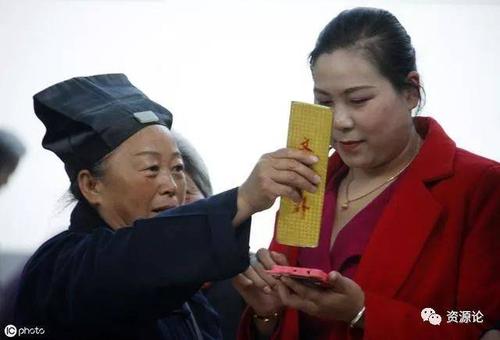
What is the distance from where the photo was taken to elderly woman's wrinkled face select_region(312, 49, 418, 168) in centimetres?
115

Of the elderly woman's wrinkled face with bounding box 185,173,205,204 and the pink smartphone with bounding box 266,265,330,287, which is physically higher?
the elderly woman's wrinkled face with bounding box 185,173,205,204

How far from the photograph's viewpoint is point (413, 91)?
1188 mm

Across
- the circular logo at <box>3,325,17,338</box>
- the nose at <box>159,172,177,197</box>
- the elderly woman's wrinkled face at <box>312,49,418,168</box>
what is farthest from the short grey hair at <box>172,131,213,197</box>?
the circular logo at <box>3,325,17,338</box>

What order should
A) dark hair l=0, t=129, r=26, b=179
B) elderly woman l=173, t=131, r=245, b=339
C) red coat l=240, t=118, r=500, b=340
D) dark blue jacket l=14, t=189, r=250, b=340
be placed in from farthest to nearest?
Answer: dark hair l=0, t=129, r=26, b=179 < elderly woman l=173, t=131, r=245, b=339 < red coat l=240, t=118, r=500, b=340 < dark blue jacket l=14, t=189, r=250, b=340

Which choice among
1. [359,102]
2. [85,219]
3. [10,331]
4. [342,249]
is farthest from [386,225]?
[10,331]

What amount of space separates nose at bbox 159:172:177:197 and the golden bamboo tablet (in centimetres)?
19

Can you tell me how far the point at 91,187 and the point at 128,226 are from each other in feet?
0.38

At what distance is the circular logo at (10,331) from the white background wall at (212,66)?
0.14m

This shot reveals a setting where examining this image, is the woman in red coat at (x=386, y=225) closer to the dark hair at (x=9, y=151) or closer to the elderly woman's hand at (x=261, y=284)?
the elderly woman's hand at (x=261, y=284)

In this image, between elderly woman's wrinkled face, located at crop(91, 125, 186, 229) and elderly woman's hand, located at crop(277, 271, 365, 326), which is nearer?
elderly woman's hand, located at crop(277, 271, 365, 326)

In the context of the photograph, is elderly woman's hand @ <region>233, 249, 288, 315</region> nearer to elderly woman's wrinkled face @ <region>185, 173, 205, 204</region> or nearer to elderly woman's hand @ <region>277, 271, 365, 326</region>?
elderly woman's hand @ <region>277, 271, 365, 326</region>

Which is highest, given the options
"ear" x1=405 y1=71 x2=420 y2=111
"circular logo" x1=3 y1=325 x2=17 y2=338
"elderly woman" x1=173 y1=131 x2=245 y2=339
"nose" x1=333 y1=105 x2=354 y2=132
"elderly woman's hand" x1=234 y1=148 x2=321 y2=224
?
"ear" x1=405 y1=71 x2=420 y2=111

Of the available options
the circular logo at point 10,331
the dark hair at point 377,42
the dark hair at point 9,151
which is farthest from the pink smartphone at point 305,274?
the dark hair at point 9,151

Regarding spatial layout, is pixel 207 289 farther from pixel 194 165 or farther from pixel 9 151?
pixel 9 151
